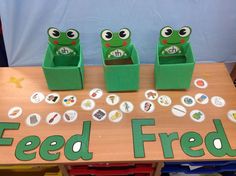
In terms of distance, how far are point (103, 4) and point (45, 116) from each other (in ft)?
1.60

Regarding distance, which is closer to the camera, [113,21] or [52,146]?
[52,146]

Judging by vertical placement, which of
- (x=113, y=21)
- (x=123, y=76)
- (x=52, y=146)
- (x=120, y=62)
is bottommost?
(x=52, y=146)

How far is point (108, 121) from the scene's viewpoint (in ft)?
2.77

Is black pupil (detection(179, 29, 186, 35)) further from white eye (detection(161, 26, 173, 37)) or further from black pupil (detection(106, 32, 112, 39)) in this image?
black pupil (detection(106, 32, 112, 39))

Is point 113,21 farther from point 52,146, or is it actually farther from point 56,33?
point 52,146

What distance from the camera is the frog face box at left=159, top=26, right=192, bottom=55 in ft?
2.92

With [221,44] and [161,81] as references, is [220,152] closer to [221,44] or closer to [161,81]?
[161,81]

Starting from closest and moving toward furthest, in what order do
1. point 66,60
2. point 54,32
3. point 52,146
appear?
1. point 52,146
2. point 54,32
3. point 66,60

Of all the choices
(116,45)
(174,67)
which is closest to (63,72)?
(116,45)

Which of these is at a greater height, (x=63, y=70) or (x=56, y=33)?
(x=56, y=33)

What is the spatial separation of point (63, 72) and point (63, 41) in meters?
0.14

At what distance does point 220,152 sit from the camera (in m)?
0.76

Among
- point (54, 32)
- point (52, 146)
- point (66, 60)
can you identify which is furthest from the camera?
point (66, 60)

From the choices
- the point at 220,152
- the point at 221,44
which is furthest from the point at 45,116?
the point at 221,44
